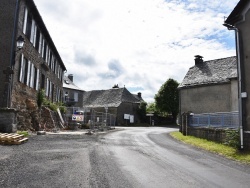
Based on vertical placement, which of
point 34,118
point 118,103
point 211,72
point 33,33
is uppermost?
point 33,33

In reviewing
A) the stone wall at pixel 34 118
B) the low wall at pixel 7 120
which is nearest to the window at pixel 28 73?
the stone wall at pixel 34 118

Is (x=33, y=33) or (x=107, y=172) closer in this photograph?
(x=107, y=172)

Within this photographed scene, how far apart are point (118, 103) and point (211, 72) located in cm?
2868

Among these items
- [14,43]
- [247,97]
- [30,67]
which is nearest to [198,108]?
[247,97]

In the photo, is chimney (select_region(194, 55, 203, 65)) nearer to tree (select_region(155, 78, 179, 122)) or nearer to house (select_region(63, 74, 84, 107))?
tree (select_region(155, 78, 179, 122))

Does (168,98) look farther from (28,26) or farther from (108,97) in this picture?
(28,26)

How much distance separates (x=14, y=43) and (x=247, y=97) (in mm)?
13659

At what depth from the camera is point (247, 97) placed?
13703mm

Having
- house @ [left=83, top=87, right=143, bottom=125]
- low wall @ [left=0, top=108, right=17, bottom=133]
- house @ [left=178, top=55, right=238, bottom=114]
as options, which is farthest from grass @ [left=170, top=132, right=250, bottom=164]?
house @ [left=83, top=87, right=143, bottom=125]

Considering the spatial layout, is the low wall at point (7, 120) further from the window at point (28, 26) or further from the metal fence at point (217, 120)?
the metal fence at point (217, 120)

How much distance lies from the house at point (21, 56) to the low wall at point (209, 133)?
36.0 feet

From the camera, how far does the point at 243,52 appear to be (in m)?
14.3

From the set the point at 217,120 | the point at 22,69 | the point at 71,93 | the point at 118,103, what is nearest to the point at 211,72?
the point at 217,120

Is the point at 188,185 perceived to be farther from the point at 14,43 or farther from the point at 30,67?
the point at 30,67
